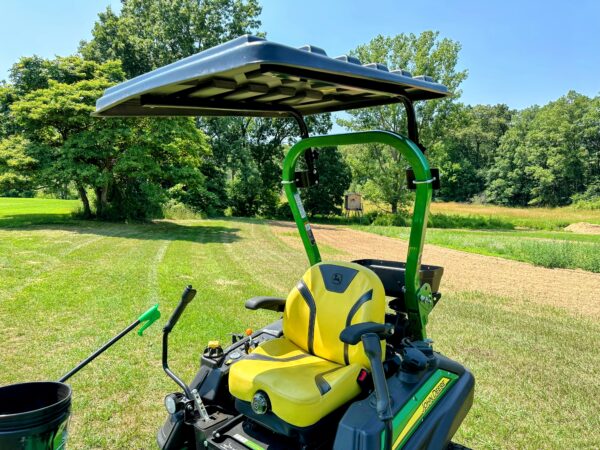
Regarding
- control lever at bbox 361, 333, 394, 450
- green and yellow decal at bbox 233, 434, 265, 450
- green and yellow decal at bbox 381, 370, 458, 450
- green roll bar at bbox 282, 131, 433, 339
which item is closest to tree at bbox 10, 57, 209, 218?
green roll bar at bbox 282, 131, 433, 339

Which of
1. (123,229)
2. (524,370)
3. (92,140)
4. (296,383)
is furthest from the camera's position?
(123,229)

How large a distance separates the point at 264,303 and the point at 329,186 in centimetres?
2485

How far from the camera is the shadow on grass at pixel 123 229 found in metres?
12.5

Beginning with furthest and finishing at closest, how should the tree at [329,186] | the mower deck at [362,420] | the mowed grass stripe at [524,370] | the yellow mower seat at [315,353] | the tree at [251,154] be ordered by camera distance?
the tree at [329,186] < the tree at [251,154] < the mowed grass stripe at [524,370] < the yellow mower seat at [315,353] < the mower deck at [362,420]

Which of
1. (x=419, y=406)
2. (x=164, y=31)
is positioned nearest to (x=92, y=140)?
(x=164, y=31)

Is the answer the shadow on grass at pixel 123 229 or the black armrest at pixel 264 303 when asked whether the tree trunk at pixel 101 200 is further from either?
the black armrest at pixel 264 303

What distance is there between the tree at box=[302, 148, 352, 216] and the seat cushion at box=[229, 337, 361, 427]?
24.8 metres

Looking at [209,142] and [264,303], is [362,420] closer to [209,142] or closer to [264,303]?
[264,303]

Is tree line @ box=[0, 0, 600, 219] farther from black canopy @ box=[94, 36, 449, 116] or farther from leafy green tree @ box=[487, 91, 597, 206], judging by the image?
black canopy @ box=[94, 36, 449, 116]

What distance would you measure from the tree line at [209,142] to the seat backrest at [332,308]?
9.73 meters

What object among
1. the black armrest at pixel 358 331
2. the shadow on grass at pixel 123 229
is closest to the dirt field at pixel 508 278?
the shadow on grass at pixel 123 229

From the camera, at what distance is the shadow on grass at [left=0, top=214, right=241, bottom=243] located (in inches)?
492

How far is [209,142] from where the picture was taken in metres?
24.8

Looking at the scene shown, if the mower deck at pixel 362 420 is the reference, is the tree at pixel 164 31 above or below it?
above
